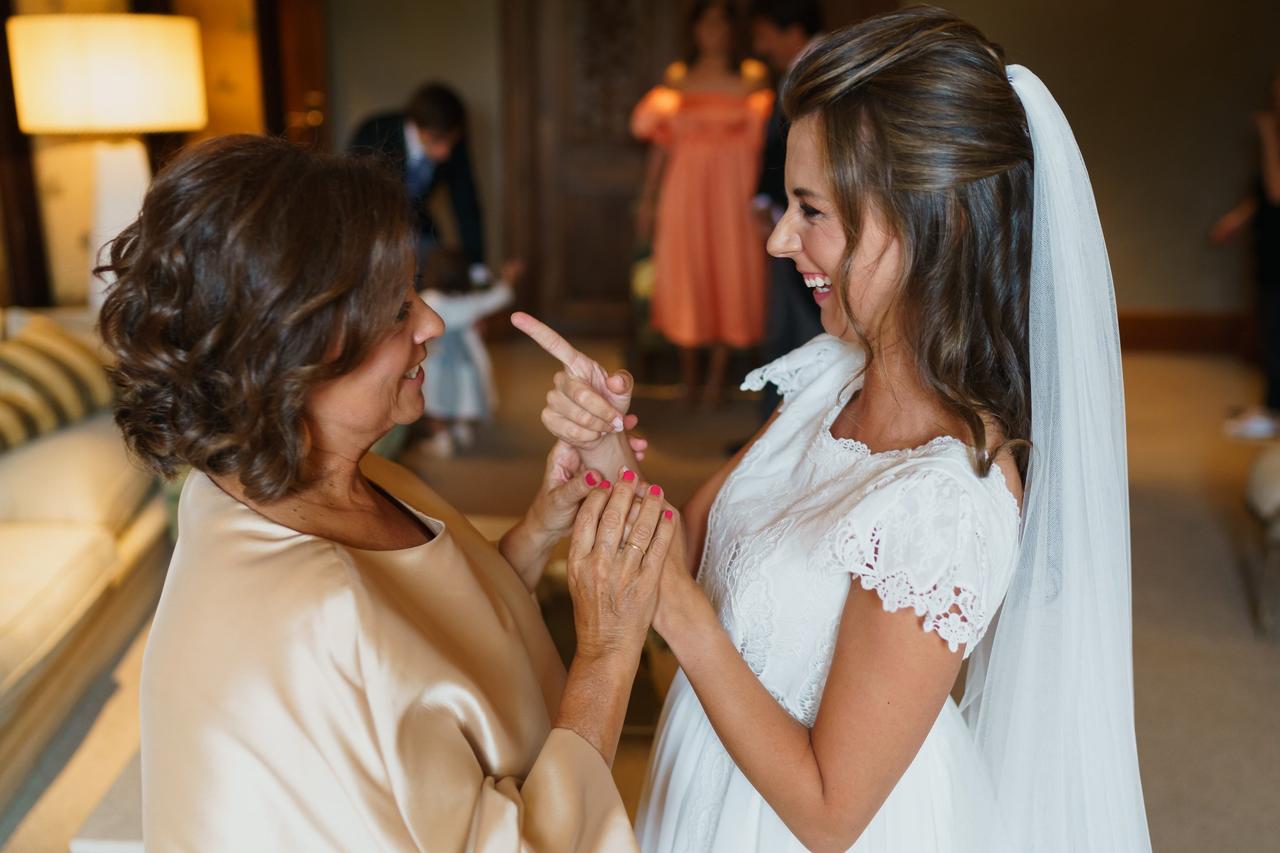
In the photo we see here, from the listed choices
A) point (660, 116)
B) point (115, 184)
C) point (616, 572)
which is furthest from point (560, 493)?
point (660, 116)

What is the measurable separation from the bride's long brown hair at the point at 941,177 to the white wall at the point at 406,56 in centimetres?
596

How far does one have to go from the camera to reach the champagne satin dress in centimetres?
102

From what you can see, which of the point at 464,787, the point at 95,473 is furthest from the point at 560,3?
the point at 464,787

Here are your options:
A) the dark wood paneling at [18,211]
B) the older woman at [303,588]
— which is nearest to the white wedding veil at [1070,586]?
the older woman at [303,588]

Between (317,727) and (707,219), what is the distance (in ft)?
15.5

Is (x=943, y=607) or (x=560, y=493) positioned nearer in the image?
(x=943, y=607)

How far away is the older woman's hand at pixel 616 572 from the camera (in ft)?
3.89

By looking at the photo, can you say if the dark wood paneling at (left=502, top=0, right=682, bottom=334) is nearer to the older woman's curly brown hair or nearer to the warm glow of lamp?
the warm glow of lamp

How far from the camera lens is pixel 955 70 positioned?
3.93 feet

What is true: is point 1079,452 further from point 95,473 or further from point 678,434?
point 678,434

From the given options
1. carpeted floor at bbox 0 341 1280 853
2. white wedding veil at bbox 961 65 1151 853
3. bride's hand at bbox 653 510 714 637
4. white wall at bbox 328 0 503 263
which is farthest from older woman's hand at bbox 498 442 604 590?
white wall at bbox 328 0 503 263

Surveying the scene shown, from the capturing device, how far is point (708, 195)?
18.0ft

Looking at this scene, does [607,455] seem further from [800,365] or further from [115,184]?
[115,184]

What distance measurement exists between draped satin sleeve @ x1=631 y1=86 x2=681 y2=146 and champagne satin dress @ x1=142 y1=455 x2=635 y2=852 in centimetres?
461
